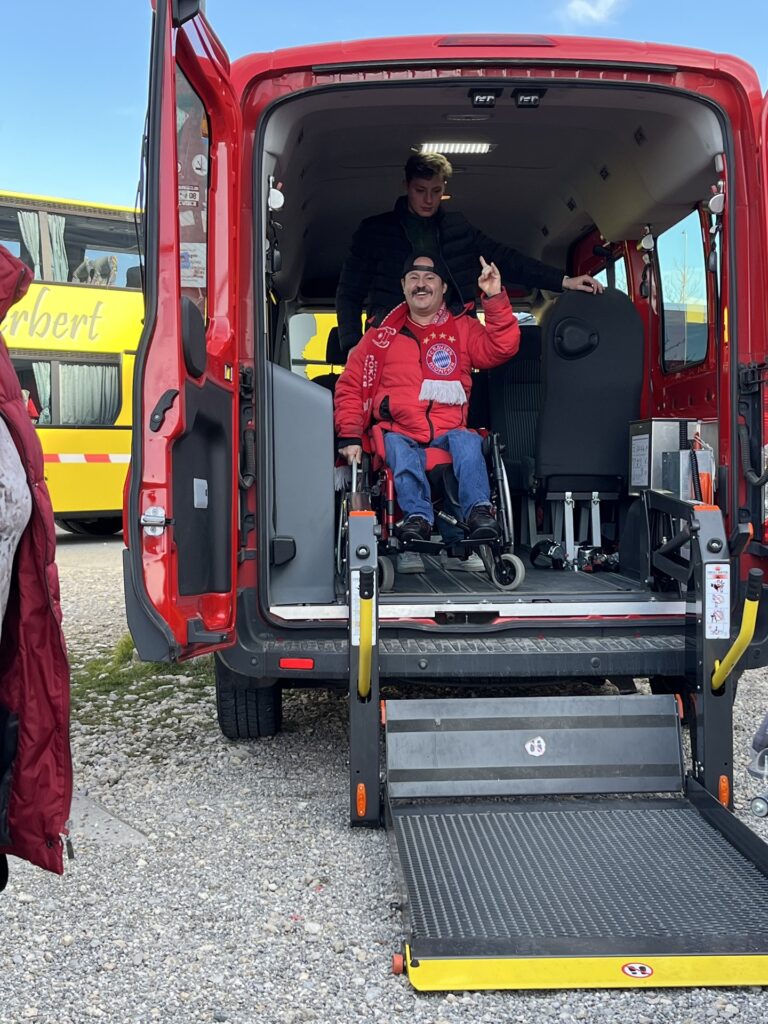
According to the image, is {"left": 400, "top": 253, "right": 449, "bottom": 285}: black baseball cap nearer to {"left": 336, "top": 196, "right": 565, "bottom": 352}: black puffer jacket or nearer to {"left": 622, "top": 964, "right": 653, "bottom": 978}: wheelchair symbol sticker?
{"left": 336, "top": 196, "right": 565, "bottom": 352}: black puffer jacket

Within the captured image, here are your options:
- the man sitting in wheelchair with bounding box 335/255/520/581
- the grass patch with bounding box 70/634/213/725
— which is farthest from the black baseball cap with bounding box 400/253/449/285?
the grass patch with bounding box 70/634/213/725

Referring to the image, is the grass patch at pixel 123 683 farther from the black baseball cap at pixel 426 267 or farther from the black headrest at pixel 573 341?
the black headrest at pixel 573 341

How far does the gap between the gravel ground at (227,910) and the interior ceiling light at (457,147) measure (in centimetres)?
309

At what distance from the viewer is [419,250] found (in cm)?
515

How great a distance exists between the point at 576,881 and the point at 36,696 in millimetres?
1622

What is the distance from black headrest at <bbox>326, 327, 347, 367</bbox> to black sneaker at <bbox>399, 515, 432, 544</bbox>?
189 centimetres

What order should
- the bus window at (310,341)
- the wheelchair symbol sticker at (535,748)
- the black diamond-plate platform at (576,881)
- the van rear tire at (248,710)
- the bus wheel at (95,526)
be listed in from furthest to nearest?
1. the bus wheel at (95,526)
2. the bus window at (310,341)
3. the van rear tire at (248,710)
4. the wheelchair symbol sticker at (535,748)
5. the black diamond-plate platform at (576,881)

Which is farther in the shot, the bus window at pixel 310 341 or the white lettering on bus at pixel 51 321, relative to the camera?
the white lettering on bus at pixel 51 321

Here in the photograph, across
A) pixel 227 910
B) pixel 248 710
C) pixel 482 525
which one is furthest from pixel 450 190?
pixel 227 910

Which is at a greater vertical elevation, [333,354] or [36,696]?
[333,354]

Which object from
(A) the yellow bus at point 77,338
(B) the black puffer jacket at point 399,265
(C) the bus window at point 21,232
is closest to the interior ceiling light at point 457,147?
(B) the black puffer jacket at point 399,265

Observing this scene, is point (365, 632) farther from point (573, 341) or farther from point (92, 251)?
point (92, 251)

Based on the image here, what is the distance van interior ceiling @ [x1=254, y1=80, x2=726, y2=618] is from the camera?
360 cm

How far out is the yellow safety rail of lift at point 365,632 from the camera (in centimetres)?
314
